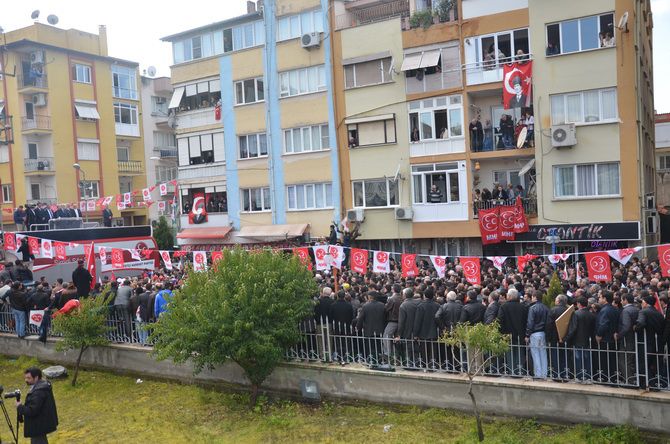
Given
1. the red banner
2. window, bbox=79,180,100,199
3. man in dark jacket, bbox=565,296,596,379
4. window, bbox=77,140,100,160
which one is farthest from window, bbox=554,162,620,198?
window, bbox=77,140,100,160

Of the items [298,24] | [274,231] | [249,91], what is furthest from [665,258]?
[249,91]

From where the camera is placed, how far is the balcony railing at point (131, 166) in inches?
2028

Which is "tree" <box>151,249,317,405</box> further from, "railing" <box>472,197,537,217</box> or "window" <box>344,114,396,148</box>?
"window" <box>344,114,396,148</box>

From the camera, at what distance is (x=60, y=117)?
4678 centimetres

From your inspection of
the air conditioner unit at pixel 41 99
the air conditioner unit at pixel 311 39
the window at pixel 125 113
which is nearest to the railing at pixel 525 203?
the air conditioner unit at pixel 311 39

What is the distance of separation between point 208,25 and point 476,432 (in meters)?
30.0

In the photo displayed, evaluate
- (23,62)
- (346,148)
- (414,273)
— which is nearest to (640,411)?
(414,273)

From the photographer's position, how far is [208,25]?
3509cm

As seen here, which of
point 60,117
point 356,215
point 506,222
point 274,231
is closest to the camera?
point 506,222

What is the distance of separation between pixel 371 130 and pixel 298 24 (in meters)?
6.94

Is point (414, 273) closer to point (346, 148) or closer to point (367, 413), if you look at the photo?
point (367, 413)

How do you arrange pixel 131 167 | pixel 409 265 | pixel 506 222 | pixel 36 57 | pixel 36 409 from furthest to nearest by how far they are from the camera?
pixel 131 167 < pixel 36 57 < pixel 506 222 < pixel 409 265 < pixel 36 409

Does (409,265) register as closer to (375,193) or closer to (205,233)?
(375,193)

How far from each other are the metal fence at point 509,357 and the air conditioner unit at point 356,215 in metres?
17.2
